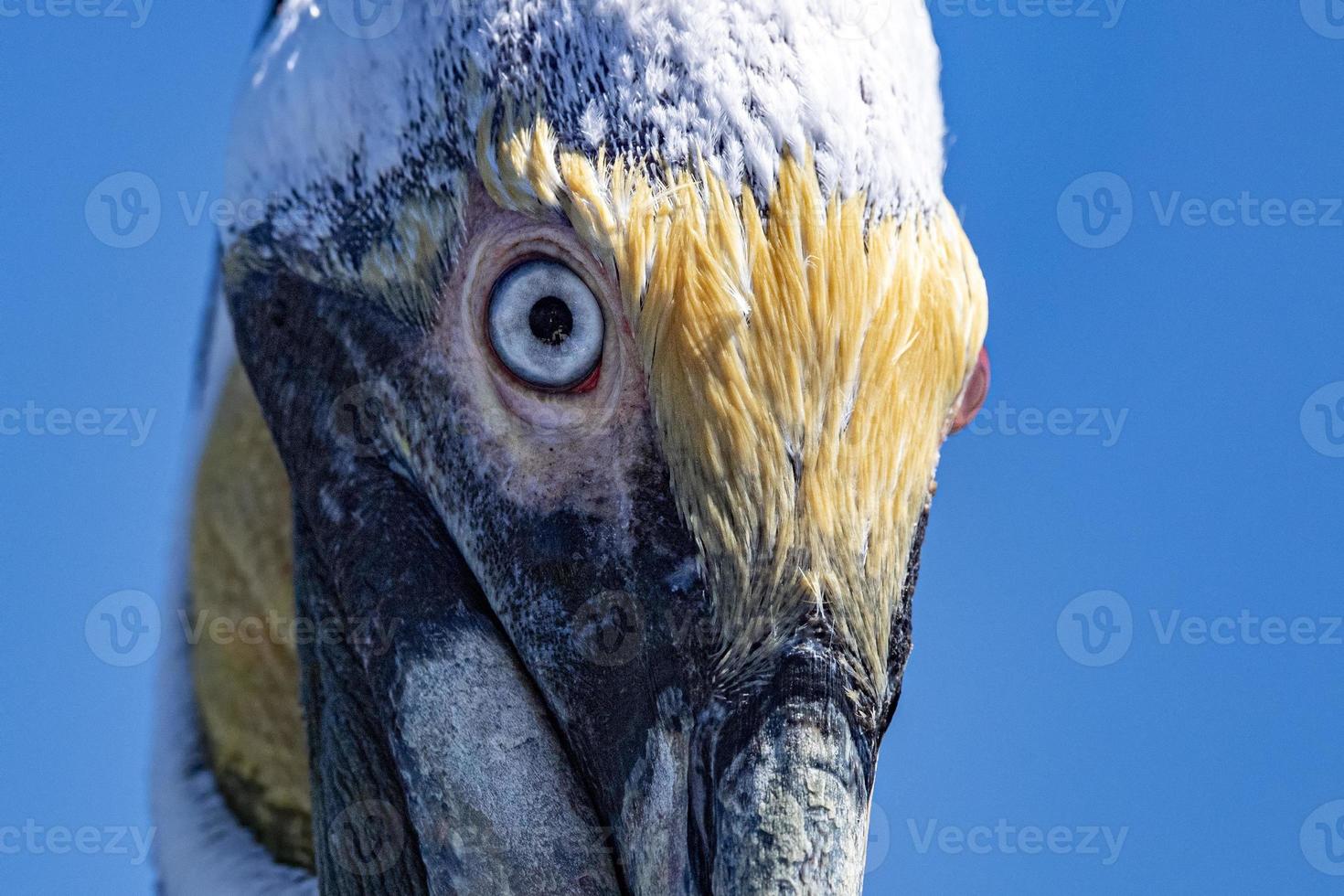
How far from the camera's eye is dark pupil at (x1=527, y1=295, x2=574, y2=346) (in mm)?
3395

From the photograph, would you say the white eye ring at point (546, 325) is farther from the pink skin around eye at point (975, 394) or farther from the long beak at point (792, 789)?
the pink skin around eye at point (975, 394)

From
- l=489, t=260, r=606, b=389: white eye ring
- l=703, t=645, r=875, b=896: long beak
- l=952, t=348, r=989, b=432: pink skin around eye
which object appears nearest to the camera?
l=703, t=645, r=875, b=896: long beak

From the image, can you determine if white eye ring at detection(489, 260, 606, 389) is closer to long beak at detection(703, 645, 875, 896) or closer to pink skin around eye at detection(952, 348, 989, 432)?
long beak at detection(703, 645, 875, 896)

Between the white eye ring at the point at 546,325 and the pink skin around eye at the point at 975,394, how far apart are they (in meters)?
0.94

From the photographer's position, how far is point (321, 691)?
402cm

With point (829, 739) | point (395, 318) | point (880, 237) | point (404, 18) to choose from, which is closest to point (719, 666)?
point (829, 739)

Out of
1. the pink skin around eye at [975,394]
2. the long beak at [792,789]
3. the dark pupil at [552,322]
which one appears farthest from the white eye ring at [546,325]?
the pink skin around eye at [975,394]

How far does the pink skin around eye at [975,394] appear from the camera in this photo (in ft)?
12.5

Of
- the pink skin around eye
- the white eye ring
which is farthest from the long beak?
the pink skin around eye

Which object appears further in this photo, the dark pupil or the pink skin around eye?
the pink skin around eye

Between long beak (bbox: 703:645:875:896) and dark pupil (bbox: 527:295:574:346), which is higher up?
dark pupil (bbox: 527:295:574:346)

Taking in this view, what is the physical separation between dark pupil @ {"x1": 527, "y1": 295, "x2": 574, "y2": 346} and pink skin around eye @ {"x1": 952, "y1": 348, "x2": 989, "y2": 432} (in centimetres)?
97

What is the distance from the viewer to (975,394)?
389cm

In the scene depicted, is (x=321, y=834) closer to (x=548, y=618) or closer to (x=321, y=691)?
(x=321, y=691)
